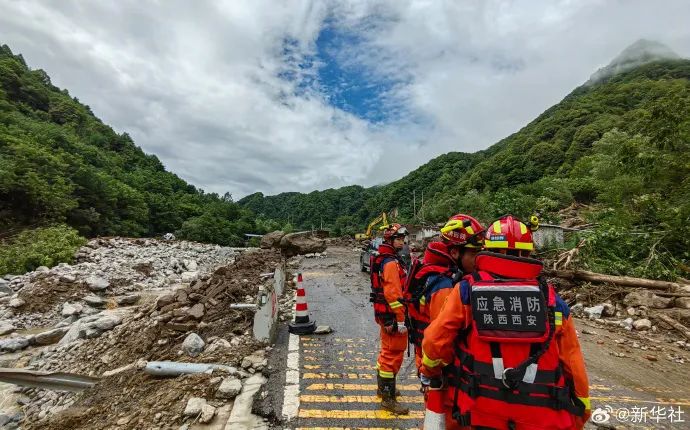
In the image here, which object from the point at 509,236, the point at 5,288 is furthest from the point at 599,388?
the point at 5,288

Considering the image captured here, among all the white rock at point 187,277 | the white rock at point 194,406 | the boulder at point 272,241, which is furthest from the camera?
the boulder at point 272,241

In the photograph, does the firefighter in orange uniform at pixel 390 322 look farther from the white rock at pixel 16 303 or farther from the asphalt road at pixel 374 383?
the white rock at pixel 16 303

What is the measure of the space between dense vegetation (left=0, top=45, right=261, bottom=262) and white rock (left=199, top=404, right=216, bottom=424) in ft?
83.2

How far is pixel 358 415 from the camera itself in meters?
3.64

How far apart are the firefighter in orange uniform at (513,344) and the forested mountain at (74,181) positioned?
91.1 ft

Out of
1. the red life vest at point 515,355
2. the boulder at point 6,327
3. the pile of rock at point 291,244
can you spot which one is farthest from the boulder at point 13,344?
the pile of rock at point 291,244

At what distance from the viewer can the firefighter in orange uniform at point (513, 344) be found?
5.86 feet

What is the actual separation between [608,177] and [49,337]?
21.6 metres

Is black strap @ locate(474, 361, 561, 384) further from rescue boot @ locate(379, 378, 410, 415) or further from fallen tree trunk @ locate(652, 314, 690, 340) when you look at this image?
fallen tree trunk @ locate(652, 314, 690, 340)

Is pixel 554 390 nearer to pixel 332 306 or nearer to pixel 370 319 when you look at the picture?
pixel 370 319

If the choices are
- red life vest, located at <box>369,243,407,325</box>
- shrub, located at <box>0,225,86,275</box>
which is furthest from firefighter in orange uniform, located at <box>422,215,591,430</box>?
shrub, located at <box>0,225,86,275</box>

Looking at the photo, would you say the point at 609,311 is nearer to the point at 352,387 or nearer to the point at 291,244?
the point at 352,387

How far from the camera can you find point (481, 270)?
6.51ft

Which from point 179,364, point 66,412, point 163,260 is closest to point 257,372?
point 179,364
